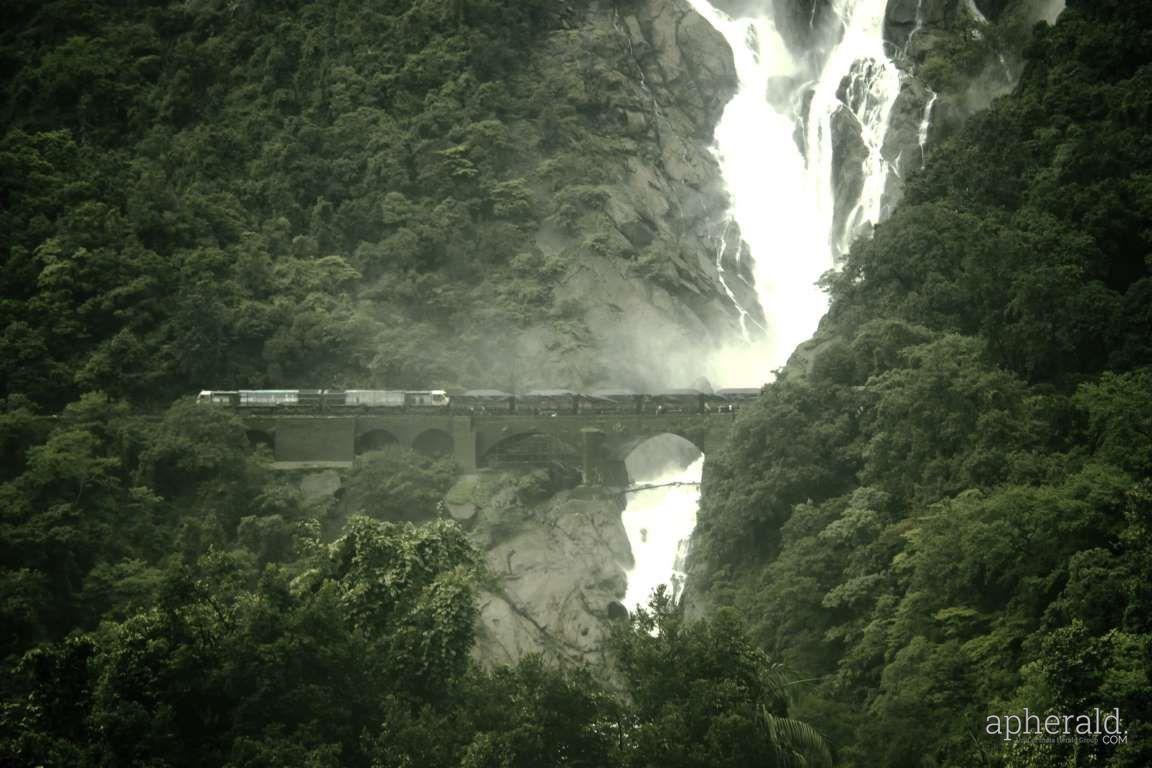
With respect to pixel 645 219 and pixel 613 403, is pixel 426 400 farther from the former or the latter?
pixel 645 219

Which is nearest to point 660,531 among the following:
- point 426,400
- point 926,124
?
point 426,400

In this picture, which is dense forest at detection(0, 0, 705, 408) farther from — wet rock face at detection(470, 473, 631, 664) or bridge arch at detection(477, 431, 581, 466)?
wet rock face at detection(470, 473, 631, 664)

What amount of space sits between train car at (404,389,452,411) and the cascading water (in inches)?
670

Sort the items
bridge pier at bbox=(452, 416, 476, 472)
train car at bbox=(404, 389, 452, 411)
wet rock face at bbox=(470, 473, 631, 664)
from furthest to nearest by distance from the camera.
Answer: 1. train car at bbox=(404, 389, 452, 411)
2. bridge pier at bbox=(452, 416, 476, 472)
3. wet rock face at bbox=(470, 473, 631, 664)

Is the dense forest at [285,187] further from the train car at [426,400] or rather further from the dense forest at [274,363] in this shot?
the train car at [426,400]

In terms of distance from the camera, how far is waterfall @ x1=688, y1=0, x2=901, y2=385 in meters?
91.0

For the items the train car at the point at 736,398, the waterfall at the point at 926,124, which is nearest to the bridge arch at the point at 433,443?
the train car at the point at 736,398

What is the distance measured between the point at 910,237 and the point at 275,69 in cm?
4268

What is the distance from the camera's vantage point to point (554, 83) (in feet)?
315

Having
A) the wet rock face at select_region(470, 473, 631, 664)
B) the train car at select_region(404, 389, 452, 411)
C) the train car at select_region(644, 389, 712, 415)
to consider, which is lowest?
the wet rock face at select_region(470, 473, 631, 664)

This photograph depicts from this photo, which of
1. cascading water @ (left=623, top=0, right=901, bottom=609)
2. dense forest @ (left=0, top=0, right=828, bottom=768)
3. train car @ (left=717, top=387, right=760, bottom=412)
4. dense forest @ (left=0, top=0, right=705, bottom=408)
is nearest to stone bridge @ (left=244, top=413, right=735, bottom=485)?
train car @ (left=717, top=387, right=760, bottom=412)

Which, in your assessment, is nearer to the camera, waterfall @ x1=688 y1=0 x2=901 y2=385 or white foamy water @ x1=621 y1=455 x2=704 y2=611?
white foamy water @ x1=621 y1=455 x2=704 y2=611

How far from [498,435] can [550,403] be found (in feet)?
9.76

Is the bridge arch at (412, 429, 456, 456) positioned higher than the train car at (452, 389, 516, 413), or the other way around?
the train car at (452, 389, 516, 413)
